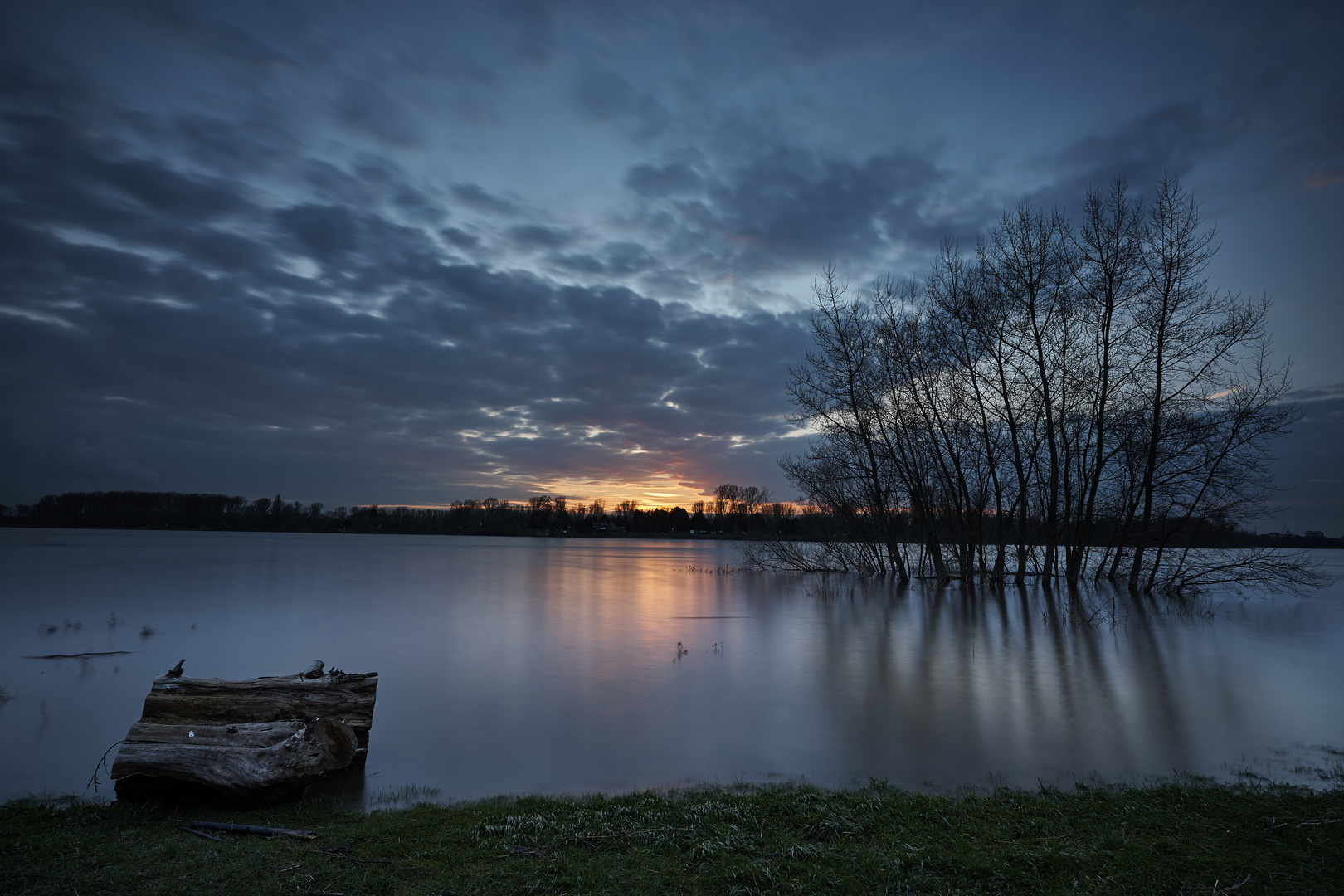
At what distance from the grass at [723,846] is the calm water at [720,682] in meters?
1.03

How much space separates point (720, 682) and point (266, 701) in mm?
6052

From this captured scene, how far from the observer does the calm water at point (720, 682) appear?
6324 mm

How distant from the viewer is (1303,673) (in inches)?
420

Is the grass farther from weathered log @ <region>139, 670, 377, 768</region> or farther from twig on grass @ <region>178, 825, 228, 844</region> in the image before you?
weathered log @ <region>139, 670, 377, 768</region>

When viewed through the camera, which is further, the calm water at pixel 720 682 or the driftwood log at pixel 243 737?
the calm water at pixel 720 682

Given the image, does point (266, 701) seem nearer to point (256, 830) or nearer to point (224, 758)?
point (224, 758)

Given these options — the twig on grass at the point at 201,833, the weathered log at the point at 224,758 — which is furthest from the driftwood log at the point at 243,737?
the twig on grass at the point at 201,833

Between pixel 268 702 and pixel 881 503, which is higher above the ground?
pixel 881 503

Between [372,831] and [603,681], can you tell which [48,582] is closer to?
[603,681]

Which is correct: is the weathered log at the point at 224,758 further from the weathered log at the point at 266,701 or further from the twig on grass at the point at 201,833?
the twig on grass at the point at 201,833

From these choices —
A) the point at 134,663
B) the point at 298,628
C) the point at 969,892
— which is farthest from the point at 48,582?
the point at 969,892

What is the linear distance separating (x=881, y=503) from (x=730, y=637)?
13.5 metres

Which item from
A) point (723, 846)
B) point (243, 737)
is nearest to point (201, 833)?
point (243, 737)

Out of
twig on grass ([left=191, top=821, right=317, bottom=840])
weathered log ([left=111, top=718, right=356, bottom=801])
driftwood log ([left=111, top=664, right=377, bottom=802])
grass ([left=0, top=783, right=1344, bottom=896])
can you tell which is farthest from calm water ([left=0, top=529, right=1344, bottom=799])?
Result: twig on grass ([left=191, top=821, right=317, bottom=840])
